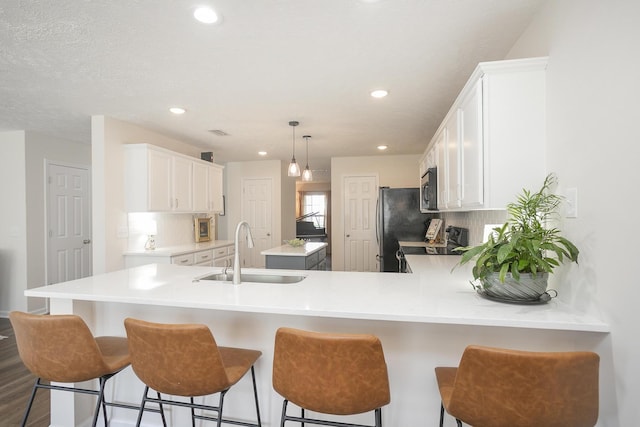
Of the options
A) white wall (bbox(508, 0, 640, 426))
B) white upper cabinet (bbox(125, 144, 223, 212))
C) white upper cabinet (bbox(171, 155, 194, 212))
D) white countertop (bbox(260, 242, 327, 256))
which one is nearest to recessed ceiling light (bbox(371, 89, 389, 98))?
white wall (bbox(508, 0, 640, 426))

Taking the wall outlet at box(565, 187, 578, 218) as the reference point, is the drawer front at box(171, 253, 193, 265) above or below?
below

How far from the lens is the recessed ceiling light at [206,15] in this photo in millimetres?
1682

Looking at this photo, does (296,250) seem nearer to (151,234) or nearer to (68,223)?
(151,234)

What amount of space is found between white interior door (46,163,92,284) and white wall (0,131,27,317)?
28 cm

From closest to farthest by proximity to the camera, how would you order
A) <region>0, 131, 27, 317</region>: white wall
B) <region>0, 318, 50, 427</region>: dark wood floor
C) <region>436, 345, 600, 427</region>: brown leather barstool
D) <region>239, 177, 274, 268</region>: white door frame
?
<region>436, 345, 600, 427</region>: brown leather barstool
<region>0, 318, 50, 427</region>: dark wood floor
<region>0, 131, 27, 317</region>: white wall
<region>239, 177, 274, 268</region>: white door frame

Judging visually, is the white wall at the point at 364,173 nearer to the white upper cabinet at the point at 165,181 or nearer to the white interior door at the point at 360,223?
the white interior door at the point at 360,223

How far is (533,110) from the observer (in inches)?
63.3

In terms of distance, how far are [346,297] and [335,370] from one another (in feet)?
1.51

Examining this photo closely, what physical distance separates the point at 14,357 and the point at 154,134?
9.08 feet

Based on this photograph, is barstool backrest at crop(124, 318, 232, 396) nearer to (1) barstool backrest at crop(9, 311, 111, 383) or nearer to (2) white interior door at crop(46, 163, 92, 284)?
(1) barstool backrest at crop(9, 311, 111, 383)

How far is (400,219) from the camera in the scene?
4676mm

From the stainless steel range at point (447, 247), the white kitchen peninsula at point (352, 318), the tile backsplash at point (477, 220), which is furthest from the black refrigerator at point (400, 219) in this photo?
the white kitchen peninsula at point (352, 318)

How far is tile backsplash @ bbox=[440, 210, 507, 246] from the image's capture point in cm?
230

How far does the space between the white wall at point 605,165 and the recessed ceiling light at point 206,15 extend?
1.69 m
